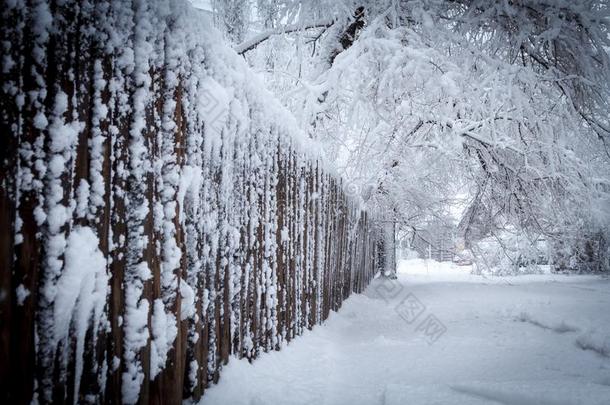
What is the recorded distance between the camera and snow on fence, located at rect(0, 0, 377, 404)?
1009 millimetres

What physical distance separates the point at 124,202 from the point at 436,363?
108 inches

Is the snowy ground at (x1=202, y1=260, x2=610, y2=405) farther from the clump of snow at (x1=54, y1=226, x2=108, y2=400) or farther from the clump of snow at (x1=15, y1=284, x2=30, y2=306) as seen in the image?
the clump of snow at (x1=15, y1=284, x2=30, y2=306)

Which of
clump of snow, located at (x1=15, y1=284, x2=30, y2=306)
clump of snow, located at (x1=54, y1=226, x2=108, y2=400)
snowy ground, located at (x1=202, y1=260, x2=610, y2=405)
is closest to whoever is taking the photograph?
clump of snow, located at (x1=15, y1=284, x2=30, y2=306)

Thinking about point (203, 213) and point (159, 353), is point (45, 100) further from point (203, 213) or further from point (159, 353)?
point (159, 353)

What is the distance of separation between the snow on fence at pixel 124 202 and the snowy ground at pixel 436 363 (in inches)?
14.8

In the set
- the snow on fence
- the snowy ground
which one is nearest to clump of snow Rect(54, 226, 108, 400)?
the snow on fence

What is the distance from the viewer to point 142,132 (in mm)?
1460

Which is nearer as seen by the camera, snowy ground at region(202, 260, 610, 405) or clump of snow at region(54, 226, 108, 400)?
clump of snow at region(54, 226, 108, 400)

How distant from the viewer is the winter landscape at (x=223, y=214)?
3.49 feet

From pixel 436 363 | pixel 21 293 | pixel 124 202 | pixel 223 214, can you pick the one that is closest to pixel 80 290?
pixel 21 293

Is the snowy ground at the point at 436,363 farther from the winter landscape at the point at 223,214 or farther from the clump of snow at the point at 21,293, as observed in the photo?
the clump of snow at the point at 21,293

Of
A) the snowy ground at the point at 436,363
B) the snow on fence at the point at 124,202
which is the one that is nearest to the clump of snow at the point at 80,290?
the snow on fence at the point at 124,202

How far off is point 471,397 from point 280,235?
177 cm

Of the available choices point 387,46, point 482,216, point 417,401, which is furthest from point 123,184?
point 482,216
